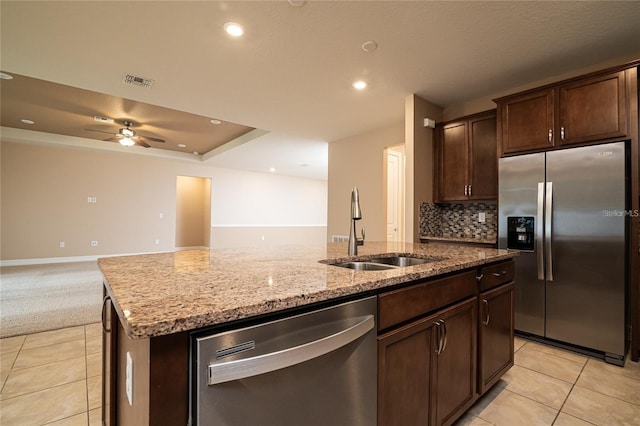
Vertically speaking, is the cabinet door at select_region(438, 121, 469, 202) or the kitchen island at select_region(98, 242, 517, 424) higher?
the cabinet door at select_region(438, 121, 469, 202)

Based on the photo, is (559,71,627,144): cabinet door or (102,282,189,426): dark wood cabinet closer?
(102,282,189,426): dark wood cabinet

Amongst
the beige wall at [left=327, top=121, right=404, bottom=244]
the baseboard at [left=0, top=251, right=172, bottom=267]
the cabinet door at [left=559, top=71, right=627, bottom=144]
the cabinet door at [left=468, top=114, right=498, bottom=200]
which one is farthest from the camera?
the baseboard at [left=0, top=251, right=172, bottom=267]

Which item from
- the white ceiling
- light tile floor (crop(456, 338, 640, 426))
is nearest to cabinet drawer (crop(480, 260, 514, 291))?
light tile floor (crop(456, 338, 640, 426))

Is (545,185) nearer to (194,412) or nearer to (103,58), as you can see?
(194,412)

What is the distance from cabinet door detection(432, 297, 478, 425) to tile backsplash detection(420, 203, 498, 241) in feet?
6.90

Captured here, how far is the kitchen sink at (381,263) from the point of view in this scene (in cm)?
169

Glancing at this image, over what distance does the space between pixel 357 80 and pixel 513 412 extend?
301 centimetres

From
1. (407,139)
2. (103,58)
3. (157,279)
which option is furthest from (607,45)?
(103,58)

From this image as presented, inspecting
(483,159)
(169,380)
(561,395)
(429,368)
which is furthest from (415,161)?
(169,380)

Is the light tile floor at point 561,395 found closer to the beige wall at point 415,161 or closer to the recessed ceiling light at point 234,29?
the beige wall at point 415,161

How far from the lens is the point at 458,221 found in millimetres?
3812

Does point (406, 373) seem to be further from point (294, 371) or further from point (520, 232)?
point (520, 232)

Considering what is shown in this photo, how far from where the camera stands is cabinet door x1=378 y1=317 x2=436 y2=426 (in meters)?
1.11

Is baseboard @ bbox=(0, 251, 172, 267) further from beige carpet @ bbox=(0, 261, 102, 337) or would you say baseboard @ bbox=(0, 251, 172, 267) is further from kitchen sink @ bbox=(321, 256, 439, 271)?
kitchen sink @ bbox=(321, 256, 439, 271)
